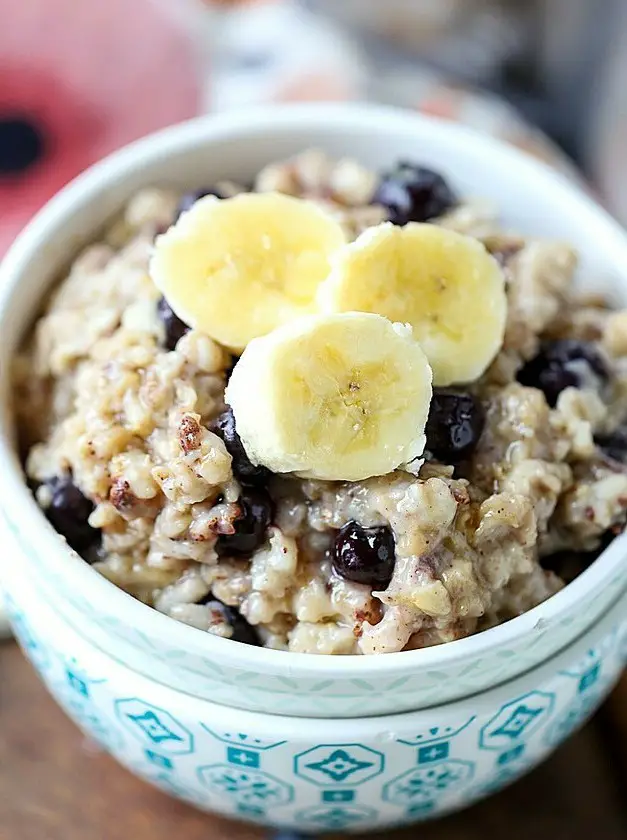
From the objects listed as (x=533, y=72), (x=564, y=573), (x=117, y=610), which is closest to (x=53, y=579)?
(x=117, y=610)

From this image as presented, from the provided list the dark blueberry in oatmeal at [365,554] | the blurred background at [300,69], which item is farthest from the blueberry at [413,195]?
the blurred background at [300,69]

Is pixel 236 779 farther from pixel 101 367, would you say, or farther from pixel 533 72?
pixel 533 72

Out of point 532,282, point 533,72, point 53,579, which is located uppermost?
point 532,282

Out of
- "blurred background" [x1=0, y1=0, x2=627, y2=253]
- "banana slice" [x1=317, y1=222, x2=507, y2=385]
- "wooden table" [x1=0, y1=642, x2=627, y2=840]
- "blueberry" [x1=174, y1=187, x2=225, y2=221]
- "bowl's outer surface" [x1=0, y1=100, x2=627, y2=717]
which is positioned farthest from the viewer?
"blurred background" [x1=0, y1=0, x2=627, y2=253]

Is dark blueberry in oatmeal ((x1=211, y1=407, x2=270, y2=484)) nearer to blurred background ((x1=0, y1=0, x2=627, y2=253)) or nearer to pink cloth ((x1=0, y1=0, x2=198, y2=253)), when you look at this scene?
blurred background ((x1=0, y1=0, x2=627, y2=253))

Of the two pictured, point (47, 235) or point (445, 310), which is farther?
point (47, 235)

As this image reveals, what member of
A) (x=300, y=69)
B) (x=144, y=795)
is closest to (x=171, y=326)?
(x=144, y=795)

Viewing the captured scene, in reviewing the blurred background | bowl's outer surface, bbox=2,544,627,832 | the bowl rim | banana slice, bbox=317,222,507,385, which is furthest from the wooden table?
the blurred background
